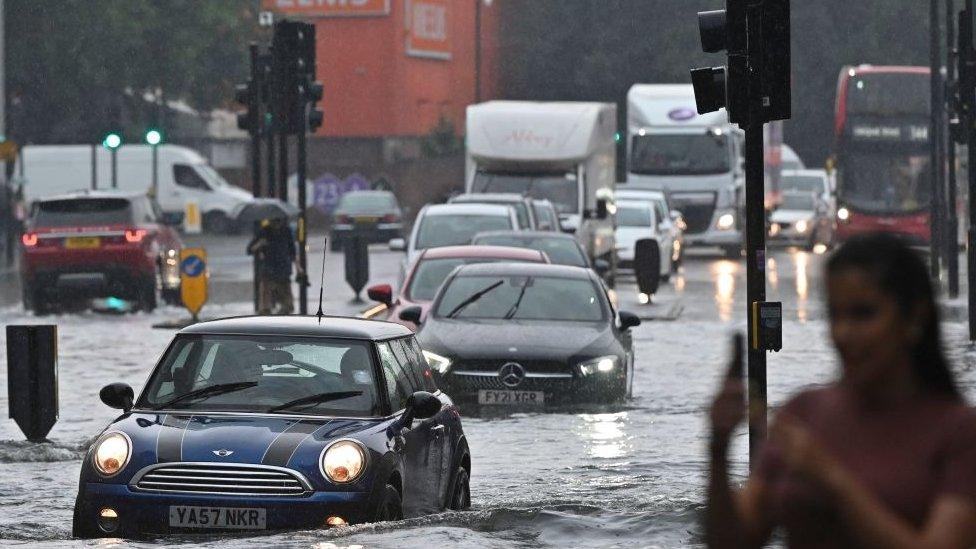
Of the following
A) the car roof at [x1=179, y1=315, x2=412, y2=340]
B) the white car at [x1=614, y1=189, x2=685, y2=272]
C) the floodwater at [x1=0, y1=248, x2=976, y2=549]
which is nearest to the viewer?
the floodwater at [x1=0, y1=248, x2=976, y2=549]

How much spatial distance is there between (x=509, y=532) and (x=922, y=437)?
6968 mm

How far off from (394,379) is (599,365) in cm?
628

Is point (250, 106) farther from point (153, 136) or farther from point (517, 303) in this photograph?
point (517, 303)

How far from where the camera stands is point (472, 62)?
82250mm

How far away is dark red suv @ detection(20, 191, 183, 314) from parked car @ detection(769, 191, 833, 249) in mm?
27628

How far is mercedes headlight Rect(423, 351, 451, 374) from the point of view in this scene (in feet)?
53.6

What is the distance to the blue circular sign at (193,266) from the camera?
89.4 ft

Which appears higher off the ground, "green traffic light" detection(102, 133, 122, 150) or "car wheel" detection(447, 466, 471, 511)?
"green traffic light" detection(102, 133, 122, 150)

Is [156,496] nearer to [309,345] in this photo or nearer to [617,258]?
[309,345]

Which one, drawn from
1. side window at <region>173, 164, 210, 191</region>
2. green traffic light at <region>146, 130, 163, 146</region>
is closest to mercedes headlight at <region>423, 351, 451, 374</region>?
green traffic light at <region>146, 130, 163, 146</region>

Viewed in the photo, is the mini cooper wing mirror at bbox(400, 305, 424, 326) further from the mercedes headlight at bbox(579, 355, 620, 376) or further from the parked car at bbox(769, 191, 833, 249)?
the parked car at bbox(769, 191, 833, 249)

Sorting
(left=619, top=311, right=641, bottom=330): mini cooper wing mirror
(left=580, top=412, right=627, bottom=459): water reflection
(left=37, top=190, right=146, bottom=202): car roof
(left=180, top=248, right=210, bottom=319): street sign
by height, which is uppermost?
(left=37, top=190, right=146, bottom=202): car roof

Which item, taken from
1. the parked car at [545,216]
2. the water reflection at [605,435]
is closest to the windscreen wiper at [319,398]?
the water reflection at [605,435]

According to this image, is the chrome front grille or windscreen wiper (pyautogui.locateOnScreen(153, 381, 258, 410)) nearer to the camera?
the chrome front grille
